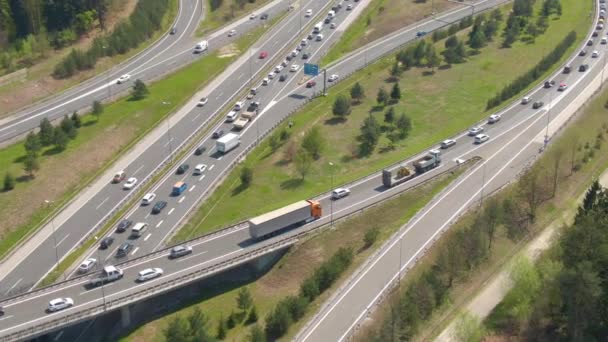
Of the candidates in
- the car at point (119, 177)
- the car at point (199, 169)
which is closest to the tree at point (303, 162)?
the car at point (199, 169)

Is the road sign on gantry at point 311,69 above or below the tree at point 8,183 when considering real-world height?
above

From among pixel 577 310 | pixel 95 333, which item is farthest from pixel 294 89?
pixel 577 310

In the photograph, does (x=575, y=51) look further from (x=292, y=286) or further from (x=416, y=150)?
(x=292, y=286)

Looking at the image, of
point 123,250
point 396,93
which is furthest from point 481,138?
point 123,250

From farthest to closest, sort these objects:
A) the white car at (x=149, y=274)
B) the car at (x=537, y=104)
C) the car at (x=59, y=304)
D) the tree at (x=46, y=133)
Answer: the car at (x=537, y=104), the tree at (x=46, y=133), the white car at (x=149, y=274), the car at (x=59, y=304)

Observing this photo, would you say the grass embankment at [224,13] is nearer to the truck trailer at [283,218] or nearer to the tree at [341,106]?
the tree at [341,106]

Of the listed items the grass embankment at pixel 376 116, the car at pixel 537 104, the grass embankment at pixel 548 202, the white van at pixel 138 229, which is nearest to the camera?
the grass embankment at pixel 548 202

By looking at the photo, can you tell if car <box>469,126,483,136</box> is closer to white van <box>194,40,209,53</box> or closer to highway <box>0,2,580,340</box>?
highway <box>0,2,580,340</box>
